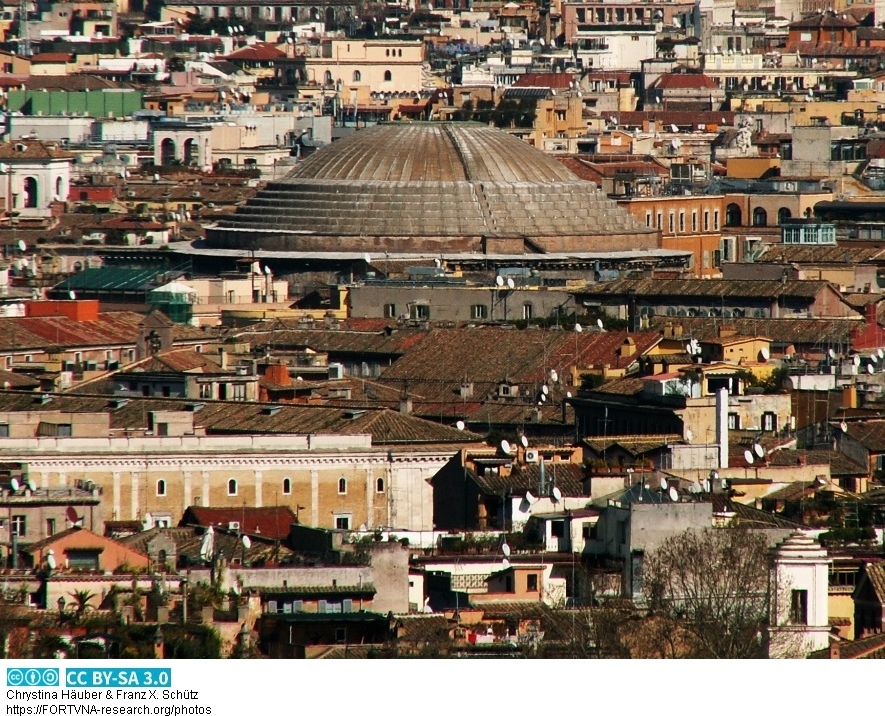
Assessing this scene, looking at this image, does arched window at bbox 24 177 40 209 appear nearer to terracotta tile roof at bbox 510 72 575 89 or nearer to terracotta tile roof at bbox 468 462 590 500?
terracotta tile roof at bbox 510 72 575 89

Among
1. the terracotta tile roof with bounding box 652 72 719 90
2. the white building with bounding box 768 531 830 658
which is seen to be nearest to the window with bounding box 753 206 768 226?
the terracotta tile roof with bounding box 652 72 719 90

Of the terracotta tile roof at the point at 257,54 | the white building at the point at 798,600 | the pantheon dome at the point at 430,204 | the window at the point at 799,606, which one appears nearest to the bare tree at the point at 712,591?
the white building at the point at 798,600

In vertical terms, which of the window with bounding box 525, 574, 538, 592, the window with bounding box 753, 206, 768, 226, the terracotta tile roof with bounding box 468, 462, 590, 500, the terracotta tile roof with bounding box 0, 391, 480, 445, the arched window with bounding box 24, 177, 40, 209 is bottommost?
the arched window with bounding box 24, 177, 40, 209

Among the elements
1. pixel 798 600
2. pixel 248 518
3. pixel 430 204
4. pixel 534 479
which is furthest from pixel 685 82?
pixel 798 600

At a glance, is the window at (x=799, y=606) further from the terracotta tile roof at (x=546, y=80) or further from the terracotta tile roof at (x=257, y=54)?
the terracotta tile roof at (x=257, y=54)

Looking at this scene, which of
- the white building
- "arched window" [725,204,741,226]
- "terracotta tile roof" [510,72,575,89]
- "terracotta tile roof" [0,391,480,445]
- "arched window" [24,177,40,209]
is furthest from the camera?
"terracotta tile roof" [510,72,575,89]

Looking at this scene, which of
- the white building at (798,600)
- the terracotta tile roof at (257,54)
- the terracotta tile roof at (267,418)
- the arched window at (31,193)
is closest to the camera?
the white building at (798,600)
